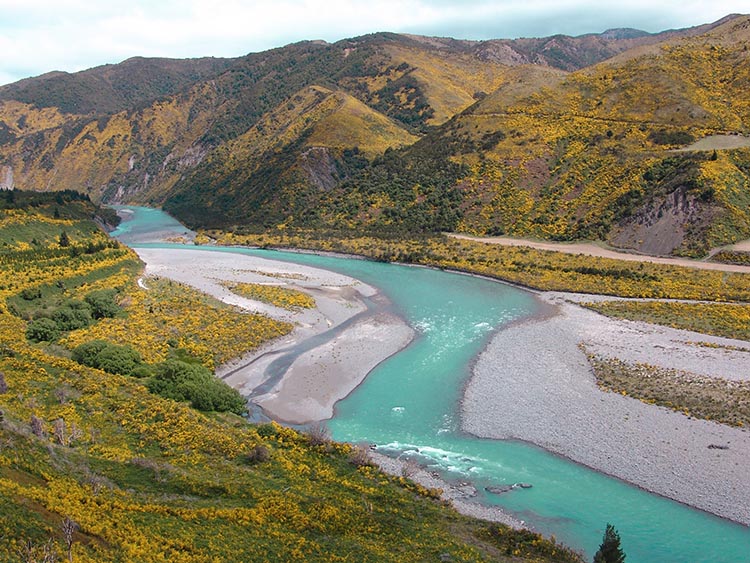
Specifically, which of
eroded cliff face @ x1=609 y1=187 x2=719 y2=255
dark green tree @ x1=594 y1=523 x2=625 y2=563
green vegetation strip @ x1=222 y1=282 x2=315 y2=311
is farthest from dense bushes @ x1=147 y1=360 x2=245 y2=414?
eroded cliff face @ x1=609 y1=187 x2=719 y2=255

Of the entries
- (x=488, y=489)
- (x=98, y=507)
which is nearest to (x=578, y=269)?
(x=488, y=489)

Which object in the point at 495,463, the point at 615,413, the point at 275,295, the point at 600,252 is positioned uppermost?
the point at 600,252

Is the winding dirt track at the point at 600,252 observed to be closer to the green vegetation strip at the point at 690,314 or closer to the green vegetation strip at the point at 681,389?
the green vegetation strip at the point at 690,314

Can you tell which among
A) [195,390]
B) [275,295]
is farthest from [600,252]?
[195,390]

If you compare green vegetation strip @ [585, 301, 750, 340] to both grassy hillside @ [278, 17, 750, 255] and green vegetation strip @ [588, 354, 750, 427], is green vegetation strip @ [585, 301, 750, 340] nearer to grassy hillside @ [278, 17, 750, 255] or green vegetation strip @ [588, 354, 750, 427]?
green vegetation strip @ [588, 354, 750, 427]

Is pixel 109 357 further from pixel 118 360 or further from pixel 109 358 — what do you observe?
pixel 118 360
